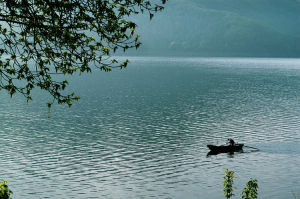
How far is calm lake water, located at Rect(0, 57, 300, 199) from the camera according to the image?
172 feet

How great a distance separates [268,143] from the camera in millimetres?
78000

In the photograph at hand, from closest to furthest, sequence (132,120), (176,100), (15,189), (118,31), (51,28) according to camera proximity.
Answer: (51,28)
(118,31)
(15,189)
(132,120)
(176,100)

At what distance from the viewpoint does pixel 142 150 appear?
72562 mm

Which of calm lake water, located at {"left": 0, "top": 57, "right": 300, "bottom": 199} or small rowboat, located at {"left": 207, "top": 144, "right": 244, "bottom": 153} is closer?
calm lake water, located at {"left": 0, "top": 57, "right": 300, "bottom": 199}

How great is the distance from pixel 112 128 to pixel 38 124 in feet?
58.0

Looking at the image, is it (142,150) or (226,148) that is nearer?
(226,148)

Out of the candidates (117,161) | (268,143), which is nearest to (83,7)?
(117,161)

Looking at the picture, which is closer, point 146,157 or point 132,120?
point 146,157

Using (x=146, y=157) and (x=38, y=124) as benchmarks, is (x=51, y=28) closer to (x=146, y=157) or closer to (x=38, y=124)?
(x=146, y=157)

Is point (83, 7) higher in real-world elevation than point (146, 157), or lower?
higher

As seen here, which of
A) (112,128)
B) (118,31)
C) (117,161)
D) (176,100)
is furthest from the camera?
(176,100)

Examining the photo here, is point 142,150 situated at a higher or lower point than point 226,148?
lower

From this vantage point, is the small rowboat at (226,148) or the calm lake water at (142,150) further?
the small rowboat at (226,148)

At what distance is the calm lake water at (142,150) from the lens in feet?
172
